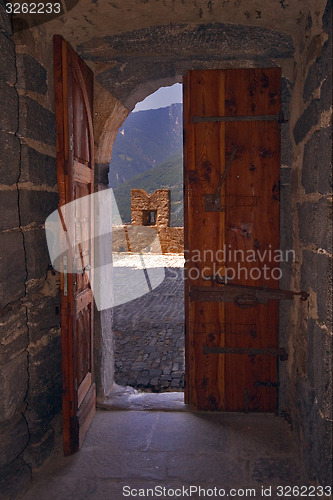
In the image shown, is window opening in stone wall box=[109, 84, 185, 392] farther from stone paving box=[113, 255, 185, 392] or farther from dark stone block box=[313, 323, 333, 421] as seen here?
dark stone block box=[313, 323, 333, 421]

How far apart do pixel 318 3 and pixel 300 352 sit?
2080mm

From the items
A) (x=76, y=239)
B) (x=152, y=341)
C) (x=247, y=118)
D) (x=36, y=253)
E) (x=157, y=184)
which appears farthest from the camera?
(x=157, y=184)

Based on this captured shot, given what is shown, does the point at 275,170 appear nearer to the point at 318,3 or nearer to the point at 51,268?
the point at 318,3

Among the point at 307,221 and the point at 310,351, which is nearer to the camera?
the point at 310,351

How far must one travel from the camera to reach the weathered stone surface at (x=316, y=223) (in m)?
1.82

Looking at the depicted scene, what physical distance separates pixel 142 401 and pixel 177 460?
0.82 metres

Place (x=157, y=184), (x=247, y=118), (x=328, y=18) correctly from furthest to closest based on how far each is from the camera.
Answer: (x=157, y=184), (x=247, y=118), (x=328, y=18)

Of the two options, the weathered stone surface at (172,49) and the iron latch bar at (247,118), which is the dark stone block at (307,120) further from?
the weathered stone surface at (172,49)

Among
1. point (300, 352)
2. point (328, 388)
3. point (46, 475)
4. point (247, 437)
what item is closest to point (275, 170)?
point (300, 352)

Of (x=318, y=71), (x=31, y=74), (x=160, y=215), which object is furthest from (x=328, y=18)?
(x=160, y=215)

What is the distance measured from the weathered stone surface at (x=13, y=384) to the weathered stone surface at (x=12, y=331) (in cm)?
5

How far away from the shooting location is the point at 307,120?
89.0 inches

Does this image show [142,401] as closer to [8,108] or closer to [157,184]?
[8,108]

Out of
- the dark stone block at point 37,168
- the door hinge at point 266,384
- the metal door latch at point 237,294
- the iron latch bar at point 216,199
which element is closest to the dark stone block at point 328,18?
the iron latch bar at point 216,199
